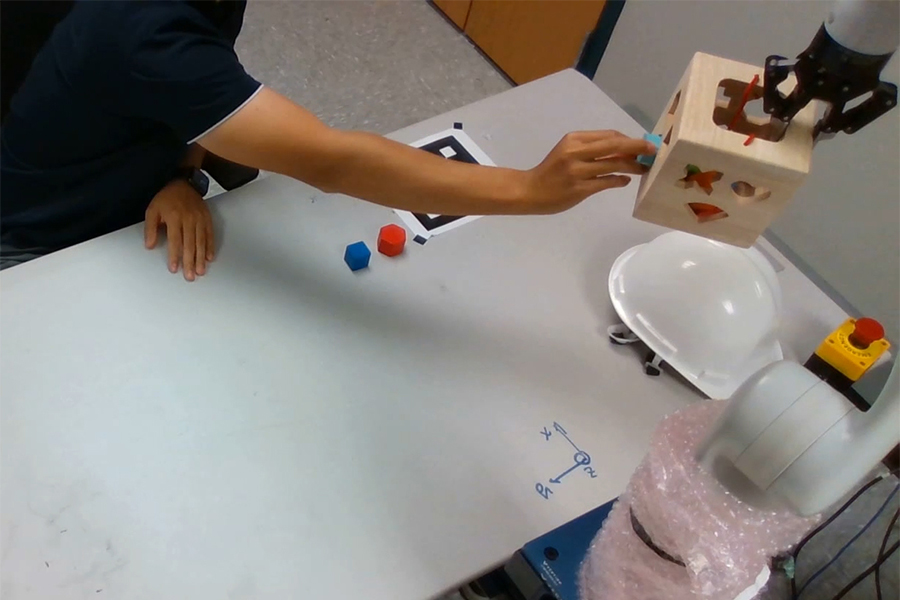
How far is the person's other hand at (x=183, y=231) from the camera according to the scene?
88 cm

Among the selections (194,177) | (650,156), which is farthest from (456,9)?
(650,156)

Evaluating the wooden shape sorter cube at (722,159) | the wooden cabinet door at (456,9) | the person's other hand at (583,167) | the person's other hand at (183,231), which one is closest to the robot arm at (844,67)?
the wooden shape sorter cube at (722,159)

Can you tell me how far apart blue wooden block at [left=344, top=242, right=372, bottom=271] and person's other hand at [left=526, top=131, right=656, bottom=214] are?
0.23 meters

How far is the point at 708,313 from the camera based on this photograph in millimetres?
893

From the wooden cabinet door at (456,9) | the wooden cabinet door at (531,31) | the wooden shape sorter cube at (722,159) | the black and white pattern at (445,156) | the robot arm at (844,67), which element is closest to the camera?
the robot arm at (844,67)

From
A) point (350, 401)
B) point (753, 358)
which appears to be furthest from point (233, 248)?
point (753, 358)

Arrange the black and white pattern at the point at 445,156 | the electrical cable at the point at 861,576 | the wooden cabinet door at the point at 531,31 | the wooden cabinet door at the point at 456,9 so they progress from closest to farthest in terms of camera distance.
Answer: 1. the electrical cable at the point at 861,576
2. the black and white pattern at the point at 445,156
3. the wooden cabinet door at the point at 531,31
4. the wooden cabinet door at the point at 456,9

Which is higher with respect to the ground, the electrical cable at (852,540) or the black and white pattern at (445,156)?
the black and white pattern at (445,156)

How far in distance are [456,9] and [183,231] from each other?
1562 millimetres

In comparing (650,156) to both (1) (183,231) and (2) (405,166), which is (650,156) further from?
(1) (183,231)

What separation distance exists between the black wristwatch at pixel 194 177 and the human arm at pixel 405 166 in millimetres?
217

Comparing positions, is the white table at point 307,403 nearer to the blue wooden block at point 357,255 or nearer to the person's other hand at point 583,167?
the blue wooden block at point 357,255

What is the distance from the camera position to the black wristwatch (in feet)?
3.22

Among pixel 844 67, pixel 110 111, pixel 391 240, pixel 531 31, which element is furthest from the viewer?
pixel 531 31
